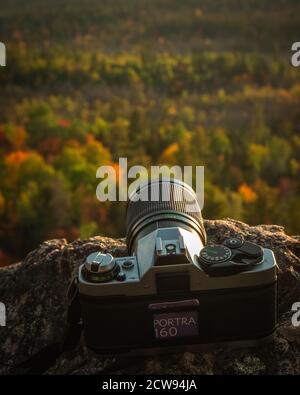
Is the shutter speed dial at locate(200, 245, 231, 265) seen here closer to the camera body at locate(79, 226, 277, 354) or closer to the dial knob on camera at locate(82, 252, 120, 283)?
the camera body at locate(79, 226, 277, 354)

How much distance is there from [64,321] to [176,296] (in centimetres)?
61

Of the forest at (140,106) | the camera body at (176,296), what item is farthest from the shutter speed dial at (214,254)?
the forest at (140,106)

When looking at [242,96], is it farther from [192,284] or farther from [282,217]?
[192,284]

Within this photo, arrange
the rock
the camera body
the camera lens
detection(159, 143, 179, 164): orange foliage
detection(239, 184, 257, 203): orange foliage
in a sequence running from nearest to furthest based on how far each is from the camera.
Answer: the camera body
the rock
the camera lens
detection(239, 184, 257, 203): orange foliage
detection(159, 143, 179, 164): orange foliage

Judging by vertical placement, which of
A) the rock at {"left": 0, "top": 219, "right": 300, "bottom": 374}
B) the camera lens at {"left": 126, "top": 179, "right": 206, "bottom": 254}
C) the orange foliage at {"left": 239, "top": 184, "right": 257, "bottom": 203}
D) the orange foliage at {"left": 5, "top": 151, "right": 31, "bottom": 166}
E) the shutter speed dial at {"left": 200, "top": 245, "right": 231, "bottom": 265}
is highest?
the orange foliage at {"left": 5, "top": 151, "right": 31, "bottom": 166}

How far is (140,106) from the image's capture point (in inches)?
1286

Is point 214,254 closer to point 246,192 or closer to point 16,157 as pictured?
point 246,192

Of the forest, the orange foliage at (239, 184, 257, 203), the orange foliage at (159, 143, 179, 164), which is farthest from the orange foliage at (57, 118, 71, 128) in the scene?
the orange foliage at (239, 184, 257, 203)

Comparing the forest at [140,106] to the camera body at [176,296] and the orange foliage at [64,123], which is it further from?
the camera body at [176,296]

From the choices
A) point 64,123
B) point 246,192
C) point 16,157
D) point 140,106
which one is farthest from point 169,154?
point 16,157

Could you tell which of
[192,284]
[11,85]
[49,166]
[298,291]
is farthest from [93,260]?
[11,85]

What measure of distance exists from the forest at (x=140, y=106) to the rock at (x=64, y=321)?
14.4 m

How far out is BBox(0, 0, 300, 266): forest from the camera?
70.0ft

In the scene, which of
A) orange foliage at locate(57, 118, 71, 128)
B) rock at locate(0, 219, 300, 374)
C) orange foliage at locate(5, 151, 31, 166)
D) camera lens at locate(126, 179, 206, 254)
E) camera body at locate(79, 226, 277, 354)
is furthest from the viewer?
orange foliage at locate(57, 118, 71, 128)
